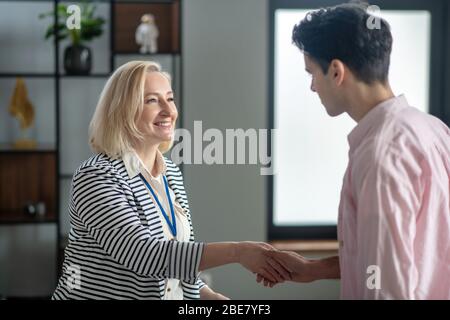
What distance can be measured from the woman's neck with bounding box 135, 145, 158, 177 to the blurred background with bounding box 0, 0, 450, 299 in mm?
1213

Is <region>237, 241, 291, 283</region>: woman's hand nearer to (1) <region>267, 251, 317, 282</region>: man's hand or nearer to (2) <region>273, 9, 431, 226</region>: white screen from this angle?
(1) <region>267, 251, 317, 282</region>: man's hand

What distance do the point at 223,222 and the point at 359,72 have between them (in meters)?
1.85

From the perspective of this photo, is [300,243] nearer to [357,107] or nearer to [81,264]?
[81,264]

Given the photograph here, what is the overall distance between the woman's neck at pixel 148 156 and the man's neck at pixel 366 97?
0.54 meters

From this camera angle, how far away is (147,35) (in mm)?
2605

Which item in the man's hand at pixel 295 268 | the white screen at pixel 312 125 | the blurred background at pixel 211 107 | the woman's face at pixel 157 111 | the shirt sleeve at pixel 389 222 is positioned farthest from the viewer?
the white screen at pixel 312 125

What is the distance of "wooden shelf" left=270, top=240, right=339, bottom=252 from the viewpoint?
2666 mm

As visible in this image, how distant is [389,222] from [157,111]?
677 millimetres

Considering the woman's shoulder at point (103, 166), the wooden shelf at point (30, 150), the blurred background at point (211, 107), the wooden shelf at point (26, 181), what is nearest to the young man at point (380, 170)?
the woman's shoulder at point (103, 166)

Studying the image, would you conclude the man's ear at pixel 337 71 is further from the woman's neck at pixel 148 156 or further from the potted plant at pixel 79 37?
the potted plant at pixel 79 37

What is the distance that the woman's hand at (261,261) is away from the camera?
46.5 inches

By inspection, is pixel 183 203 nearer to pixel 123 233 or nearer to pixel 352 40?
pixel 123 233

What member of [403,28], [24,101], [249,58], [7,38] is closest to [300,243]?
[249,58]

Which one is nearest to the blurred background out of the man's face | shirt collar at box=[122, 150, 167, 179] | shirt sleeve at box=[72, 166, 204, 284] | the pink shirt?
shirt collar at box=[122, 150, 167, 179]
